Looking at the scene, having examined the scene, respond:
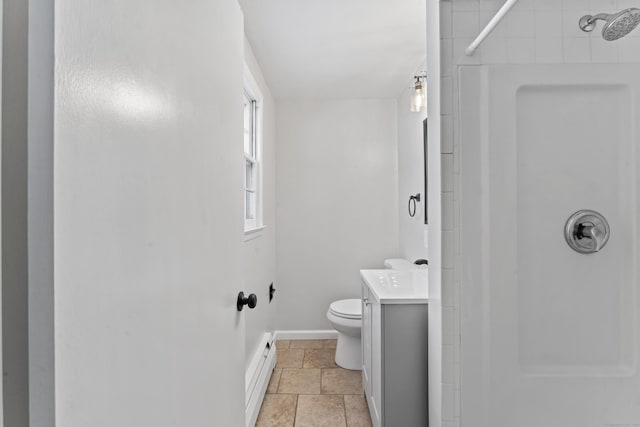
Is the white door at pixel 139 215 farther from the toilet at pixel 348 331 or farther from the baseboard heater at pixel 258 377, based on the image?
the toilet at pixel 348 331

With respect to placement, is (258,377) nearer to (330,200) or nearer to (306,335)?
(306,335)

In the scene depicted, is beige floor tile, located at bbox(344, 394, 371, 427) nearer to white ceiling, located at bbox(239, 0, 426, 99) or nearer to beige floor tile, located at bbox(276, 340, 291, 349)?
beige floor tile, located at bbox(276, 340, 291, 349)

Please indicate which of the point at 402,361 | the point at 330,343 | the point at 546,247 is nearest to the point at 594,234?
the point at 546,247

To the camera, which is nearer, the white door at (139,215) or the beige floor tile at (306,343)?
the white door at (139,215)

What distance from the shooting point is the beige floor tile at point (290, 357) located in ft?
9.25

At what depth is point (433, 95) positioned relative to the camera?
1.37 meters

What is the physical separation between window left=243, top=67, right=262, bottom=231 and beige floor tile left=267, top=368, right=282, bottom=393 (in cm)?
113

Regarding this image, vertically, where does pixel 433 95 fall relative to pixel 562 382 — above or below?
above

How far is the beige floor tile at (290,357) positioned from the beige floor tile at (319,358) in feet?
0.15

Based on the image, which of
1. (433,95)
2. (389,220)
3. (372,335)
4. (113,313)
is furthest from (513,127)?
(389,220)

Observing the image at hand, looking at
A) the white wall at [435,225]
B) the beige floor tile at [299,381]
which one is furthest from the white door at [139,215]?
the beige floor tile at [299,381]

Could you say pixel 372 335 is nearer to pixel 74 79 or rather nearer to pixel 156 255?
pixel 156 255

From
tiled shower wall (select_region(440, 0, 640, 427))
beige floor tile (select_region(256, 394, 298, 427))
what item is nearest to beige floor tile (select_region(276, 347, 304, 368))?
beige floor tile (select_region(256, 394, 298, 427))

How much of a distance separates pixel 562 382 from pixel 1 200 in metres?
1.60
